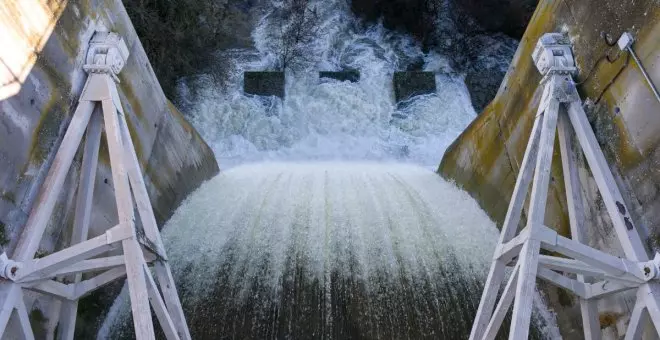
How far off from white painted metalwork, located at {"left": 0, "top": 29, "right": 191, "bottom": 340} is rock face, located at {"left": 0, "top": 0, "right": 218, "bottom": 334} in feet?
0.54

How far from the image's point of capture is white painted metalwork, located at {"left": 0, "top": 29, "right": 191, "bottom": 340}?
202 inches

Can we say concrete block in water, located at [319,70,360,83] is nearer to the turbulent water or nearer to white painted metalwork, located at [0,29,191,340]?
the turbulent water

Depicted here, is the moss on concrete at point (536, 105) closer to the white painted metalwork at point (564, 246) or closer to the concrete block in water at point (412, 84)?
the white painted metalwork at point (564, 246)

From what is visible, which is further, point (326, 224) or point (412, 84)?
point (412, 84)

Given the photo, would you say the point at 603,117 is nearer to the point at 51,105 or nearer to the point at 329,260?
the point at 329,260

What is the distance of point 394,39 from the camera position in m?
18.7

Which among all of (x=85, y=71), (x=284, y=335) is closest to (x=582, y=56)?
(x=284, y=335)

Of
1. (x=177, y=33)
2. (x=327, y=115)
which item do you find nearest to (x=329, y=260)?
(x=327, y=115)

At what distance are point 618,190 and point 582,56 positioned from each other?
2090mm

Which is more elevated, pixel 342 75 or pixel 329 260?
pixel 342 75

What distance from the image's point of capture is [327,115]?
50.9 feet

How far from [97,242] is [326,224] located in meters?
4.18

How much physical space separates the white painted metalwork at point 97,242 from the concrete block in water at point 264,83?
822 centimetres

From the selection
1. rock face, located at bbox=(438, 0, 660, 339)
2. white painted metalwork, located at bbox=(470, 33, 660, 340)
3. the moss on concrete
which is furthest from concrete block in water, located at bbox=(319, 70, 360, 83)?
white painted metalwork, located at bbox=(470, 33, 660, 340)
